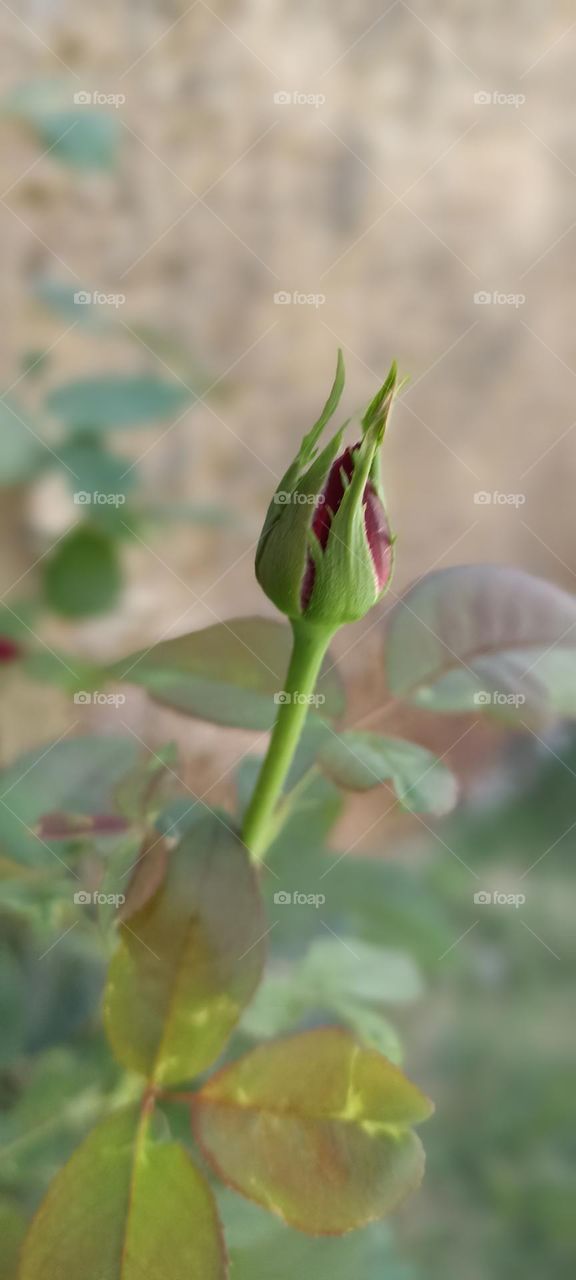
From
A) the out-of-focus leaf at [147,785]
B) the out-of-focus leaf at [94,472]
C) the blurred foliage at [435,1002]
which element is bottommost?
the blurred foliage at [435,1002]

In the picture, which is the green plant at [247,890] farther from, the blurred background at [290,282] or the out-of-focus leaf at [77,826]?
the blurred background at [290,282]

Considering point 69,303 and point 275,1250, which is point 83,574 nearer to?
point 69,303

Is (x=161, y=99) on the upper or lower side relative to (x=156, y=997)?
upper

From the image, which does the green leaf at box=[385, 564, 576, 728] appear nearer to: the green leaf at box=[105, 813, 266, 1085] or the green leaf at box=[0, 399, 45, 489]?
the green leaf at box=[105, 813, 266, 1085]

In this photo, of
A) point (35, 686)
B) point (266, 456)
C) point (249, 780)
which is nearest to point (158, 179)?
point (266, 456)

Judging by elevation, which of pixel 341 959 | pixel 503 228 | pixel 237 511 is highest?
pixel 503 228

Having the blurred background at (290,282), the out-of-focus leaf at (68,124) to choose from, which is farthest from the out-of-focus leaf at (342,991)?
the out-of-focus leaf at (68,124)

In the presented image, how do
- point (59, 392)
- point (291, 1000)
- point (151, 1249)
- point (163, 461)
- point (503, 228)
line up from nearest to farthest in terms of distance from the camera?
point (151, 1249)
point (291, 1000)
point (59, 392)
point (503, 228)
point (163, 461)

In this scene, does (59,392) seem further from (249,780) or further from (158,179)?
(249,780)

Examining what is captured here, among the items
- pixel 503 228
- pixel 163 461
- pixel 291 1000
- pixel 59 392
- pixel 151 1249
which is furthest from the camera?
pixel 163 461
